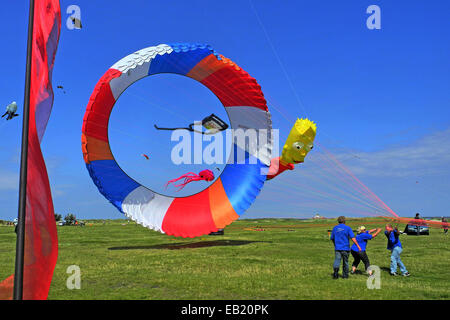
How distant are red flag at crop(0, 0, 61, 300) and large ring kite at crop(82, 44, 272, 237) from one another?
666 cm

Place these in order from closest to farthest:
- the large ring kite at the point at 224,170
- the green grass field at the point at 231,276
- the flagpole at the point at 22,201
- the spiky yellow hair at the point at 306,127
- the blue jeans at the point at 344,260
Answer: the flagpole at the point at 22,201, the green grass field at the point at 231,276, the blue jeans at the point at 344,260, the large ring kite at the point at 224,170, the spiky yellow hair at the point at 306,127

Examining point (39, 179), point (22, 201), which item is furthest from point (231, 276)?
point (22, 201)

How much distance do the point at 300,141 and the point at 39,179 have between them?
376 inches

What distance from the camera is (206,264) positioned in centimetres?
1150

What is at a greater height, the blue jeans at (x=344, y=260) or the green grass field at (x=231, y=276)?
the blue jeans at (x=344, y=260)

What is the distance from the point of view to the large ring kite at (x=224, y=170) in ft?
39.2

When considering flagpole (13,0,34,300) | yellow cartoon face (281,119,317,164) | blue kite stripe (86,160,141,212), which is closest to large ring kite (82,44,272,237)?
blue kite stripe (86,160,141,212)

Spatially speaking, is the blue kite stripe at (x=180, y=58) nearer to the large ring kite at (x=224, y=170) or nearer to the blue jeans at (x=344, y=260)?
the large ring kite at (x=224, y=170)

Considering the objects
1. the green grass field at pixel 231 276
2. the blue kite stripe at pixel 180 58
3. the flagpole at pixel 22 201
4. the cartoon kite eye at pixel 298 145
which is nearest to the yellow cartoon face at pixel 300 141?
the cartoon kite eye at pixel 298 145

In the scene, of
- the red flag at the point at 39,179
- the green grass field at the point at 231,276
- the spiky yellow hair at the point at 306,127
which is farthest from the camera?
the spiky yellow hair at the point at 306,127

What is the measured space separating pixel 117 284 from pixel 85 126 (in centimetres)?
516

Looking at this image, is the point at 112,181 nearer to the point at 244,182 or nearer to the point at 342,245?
the point at 244,182

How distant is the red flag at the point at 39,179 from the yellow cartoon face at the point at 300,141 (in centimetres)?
884
